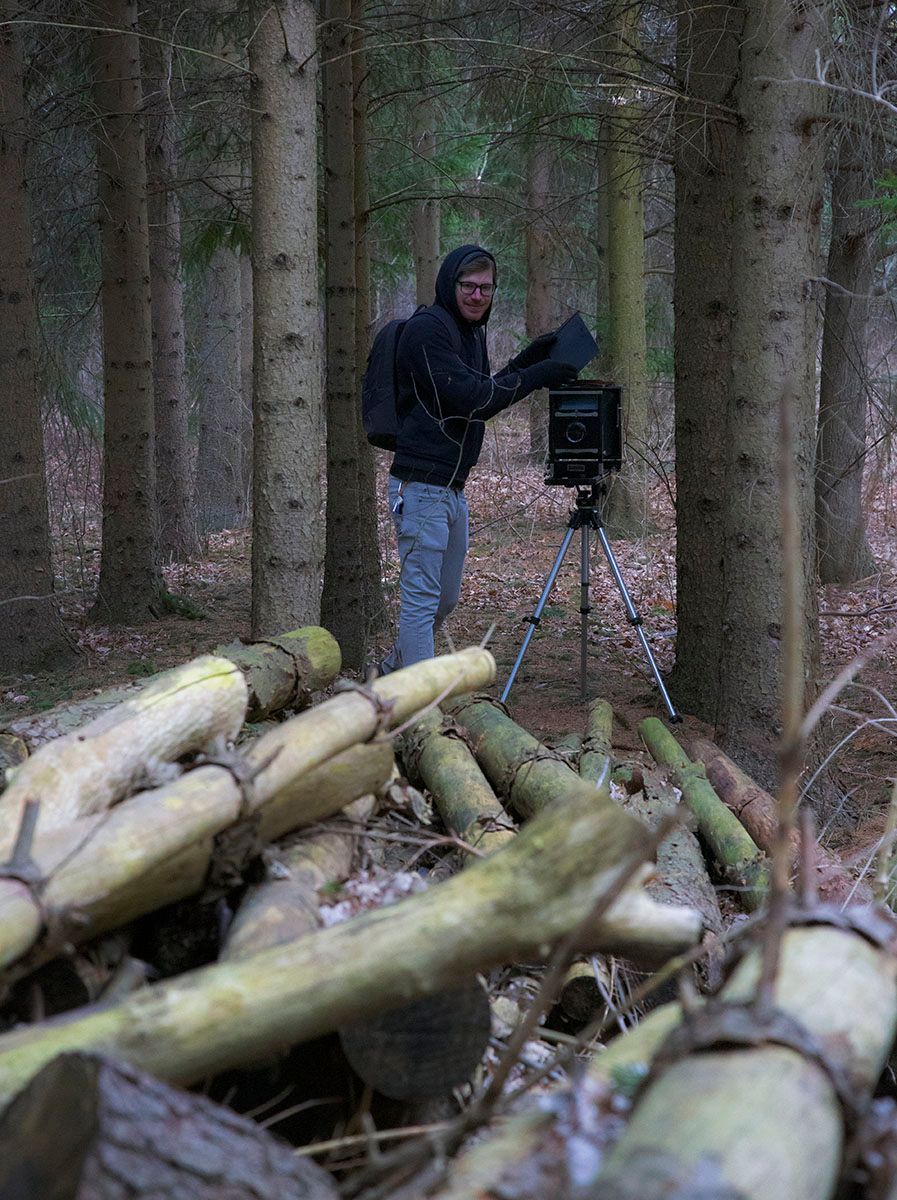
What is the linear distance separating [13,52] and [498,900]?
722 cm

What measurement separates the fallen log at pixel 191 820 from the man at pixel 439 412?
7.32 feet

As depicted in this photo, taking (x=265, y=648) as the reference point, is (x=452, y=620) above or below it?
below

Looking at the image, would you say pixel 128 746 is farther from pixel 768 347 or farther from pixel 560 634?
pixel 560 634

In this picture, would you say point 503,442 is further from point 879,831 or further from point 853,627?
point 879,831

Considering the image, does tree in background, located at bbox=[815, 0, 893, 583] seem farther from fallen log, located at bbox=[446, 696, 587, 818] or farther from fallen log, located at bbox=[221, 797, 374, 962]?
fallen log, located at bbox=[221, 797, 374, 962]

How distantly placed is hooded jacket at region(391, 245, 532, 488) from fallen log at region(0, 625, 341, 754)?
1.18 metres

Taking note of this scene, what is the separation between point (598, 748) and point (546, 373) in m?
1.82

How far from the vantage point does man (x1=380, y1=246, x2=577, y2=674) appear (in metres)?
5.20

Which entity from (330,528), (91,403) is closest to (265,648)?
(330,528)

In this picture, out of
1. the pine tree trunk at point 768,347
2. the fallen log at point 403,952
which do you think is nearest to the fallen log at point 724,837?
the pine tree trunk at point 768,347

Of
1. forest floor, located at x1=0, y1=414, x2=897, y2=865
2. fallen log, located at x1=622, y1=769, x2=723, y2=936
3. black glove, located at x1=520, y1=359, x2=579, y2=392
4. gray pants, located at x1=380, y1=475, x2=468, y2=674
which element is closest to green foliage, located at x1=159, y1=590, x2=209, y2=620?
forest floor, located at x1=0, y1=414, x2=897, y2=865

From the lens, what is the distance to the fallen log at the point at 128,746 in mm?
2600

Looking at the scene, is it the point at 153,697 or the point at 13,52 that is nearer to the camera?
the point at 153,697

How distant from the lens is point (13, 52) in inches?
285
